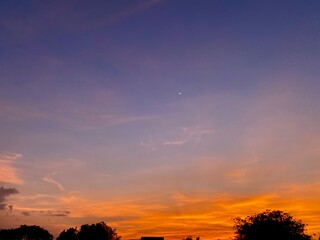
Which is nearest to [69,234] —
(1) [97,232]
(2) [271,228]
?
(1) [97,232]

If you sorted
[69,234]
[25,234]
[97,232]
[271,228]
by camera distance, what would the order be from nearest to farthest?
[271,228] < [97,232] < [69,234] < [25,234]

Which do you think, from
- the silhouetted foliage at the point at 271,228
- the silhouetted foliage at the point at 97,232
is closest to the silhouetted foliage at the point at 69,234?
the silhouetted foliage at the point at 97,232

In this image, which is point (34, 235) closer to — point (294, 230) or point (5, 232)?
point (5, 232)

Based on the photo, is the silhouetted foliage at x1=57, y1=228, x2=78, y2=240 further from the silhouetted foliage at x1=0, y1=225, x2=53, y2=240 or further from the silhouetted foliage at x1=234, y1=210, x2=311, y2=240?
the silhouetted foliage at x1=234, y1=210, x2=311, y2=240

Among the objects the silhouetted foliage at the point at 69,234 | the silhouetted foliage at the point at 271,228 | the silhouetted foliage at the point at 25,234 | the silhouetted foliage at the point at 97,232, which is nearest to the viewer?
the silhouetted foliage at the point at 271,228

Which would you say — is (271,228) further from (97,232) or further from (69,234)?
(69,234)

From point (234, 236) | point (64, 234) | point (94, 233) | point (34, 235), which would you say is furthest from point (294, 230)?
point (34, 235)

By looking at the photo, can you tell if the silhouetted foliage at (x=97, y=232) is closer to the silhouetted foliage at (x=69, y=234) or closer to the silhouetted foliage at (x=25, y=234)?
the silhouetted foliage at (x=69, y=234)

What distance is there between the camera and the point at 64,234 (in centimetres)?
16025

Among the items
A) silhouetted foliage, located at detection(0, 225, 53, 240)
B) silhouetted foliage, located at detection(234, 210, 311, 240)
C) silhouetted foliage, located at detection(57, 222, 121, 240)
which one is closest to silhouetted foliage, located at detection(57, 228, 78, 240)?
silhouetted foliage, located at detection(57, 222, 121, 240)

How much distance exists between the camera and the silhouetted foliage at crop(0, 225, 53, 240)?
619 ft

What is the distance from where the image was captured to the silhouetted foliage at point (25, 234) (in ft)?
619

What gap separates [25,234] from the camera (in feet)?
629

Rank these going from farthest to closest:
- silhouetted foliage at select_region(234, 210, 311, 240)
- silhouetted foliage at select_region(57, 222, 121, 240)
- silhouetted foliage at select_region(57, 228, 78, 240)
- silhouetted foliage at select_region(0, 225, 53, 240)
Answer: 1. silhouetted foliage at select_region(0, 225, 53, 240)
2. silhouetted foliage at select_region(57, 228, 78, 240)
3. silhouetted foliage at select_region(57, 222, 121, 240)
4. silhouetted foliage at select_region(234, 210, 311, 240)
